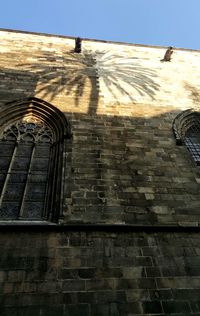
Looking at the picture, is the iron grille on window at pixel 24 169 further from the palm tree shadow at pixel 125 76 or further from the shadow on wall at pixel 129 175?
the palm tree shadow at pixel 125 76

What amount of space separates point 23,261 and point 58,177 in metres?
1.76

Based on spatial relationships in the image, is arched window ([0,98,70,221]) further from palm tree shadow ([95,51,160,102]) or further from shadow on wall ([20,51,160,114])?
palm tree shadow ([95,51,160,102])

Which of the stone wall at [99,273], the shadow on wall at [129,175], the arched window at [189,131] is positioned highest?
the arched window at [189,131]

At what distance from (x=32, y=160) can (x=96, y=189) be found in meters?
1.51

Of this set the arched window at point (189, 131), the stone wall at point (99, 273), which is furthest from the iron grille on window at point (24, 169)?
the arched window at point (189, 131)

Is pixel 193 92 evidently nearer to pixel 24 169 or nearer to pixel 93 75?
pixel 93 75

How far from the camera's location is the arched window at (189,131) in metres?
6.74

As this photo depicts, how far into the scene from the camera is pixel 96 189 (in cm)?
508

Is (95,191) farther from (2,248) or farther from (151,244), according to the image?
(2,248)

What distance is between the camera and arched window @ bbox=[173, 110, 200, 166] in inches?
265

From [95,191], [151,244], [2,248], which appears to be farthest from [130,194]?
[2,248]

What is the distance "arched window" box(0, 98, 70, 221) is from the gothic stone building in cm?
2

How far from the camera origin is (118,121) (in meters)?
6.85

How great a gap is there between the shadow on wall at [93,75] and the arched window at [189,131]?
1089 mm
